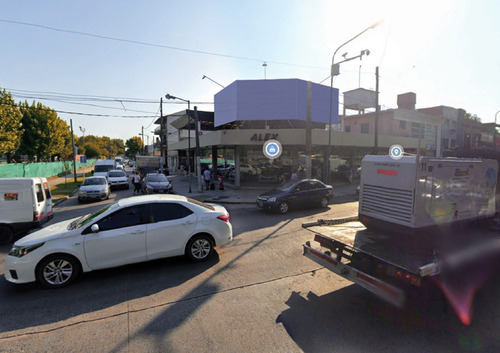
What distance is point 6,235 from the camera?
7230 mm

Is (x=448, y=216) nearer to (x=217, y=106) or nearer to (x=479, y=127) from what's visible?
(x=217, y=106)

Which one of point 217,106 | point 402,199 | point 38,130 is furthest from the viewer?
point 38,130

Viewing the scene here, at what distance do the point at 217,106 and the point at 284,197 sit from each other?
16924mm

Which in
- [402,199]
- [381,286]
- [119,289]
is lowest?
[119,289]

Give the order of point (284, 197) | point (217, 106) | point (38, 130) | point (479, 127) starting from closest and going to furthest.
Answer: point (284, 197) < point (217, 106) < point (38, 130) < point (479, 127)

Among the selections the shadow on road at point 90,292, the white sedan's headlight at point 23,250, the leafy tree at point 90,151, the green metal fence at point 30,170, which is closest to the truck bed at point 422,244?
the shadow on road at point 90,292

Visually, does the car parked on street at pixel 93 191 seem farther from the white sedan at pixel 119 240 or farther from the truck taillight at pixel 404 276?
the truck taillight at pixel 404 276

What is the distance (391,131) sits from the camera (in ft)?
108

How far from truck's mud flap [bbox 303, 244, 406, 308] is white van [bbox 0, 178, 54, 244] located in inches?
311

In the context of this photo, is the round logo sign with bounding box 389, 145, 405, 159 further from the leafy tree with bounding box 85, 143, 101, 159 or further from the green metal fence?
the leafy tree with bounding box 85, 143, 101, 159

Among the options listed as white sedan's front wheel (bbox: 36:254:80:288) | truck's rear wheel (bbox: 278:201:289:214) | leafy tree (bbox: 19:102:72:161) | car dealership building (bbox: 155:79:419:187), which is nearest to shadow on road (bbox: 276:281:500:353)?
white sedan's front wheel (bbox: 36:254:80:288)

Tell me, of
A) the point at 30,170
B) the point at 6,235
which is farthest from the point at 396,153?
the point at 30,170

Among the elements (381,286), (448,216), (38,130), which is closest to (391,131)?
(448,216)

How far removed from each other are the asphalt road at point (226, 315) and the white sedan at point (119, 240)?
36cm
